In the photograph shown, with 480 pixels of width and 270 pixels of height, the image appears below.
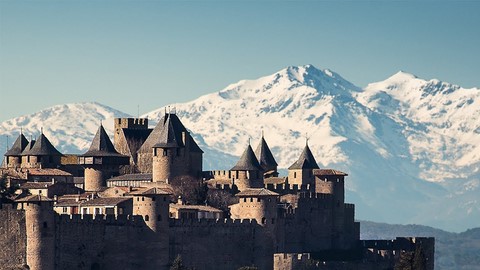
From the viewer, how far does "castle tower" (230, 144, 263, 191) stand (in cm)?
12088

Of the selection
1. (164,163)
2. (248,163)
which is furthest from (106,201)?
(248,163)

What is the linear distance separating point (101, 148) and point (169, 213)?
17543 millimetres

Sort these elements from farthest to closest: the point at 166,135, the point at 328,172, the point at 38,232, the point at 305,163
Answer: the point at 305,163
the point at 328,172
the point at 166,135
the point at 38,232

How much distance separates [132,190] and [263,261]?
1158 cm

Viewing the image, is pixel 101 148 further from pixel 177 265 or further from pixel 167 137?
pixel 177 265

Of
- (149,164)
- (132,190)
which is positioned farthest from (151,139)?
(132,190)

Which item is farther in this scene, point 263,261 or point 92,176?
point 92,176

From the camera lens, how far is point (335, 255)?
117 metres

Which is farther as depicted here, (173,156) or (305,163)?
(305,163)

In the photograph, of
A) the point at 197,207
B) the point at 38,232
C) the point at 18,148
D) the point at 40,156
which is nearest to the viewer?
the point at 38,232

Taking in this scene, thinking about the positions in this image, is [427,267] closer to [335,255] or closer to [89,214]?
[335,255]

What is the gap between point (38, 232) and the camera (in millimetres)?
96875

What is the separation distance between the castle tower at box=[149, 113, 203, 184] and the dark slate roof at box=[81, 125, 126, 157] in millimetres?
3897

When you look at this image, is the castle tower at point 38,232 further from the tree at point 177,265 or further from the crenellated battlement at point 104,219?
the tree at point 177,265
